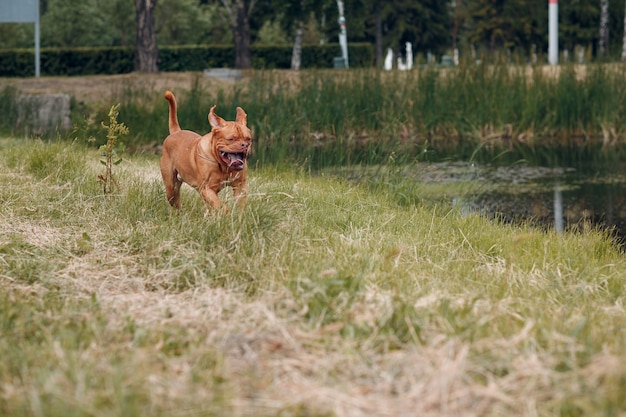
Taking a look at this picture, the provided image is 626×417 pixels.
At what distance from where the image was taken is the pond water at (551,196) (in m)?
8.52

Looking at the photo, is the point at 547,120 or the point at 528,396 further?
the point at 547,120

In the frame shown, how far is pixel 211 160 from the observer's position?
5.81 metres

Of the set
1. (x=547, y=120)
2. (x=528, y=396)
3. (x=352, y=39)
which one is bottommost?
(x=528, y=396)

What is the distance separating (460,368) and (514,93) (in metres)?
11.9

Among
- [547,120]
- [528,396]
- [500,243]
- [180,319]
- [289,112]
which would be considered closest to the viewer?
[528,396]

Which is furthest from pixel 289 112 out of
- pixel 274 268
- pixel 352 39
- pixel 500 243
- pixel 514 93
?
pixel 352 39

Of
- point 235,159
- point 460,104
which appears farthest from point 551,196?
point 235,159

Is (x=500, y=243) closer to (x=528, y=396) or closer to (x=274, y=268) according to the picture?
(x=274, y=268)

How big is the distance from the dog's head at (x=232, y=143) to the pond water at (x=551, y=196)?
103 inches

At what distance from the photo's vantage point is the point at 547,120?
1441 cm

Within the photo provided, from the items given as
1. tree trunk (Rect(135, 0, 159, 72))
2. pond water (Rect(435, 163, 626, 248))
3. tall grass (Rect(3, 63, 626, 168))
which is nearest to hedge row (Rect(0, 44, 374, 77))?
tree trunk (Rect(135, 0, 159, 72))

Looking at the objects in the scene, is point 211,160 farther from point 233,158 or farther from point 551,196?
point 551,196

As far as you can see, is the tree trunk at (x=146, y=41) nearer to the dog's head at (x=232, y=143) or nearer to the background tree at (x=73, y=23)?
the background tree at (x=73, y=23)

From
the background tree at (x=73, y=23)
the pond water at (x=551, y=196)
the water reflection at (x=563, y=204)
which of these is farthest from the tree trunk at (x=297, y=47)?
the water reflection at (x=563, y=204)
